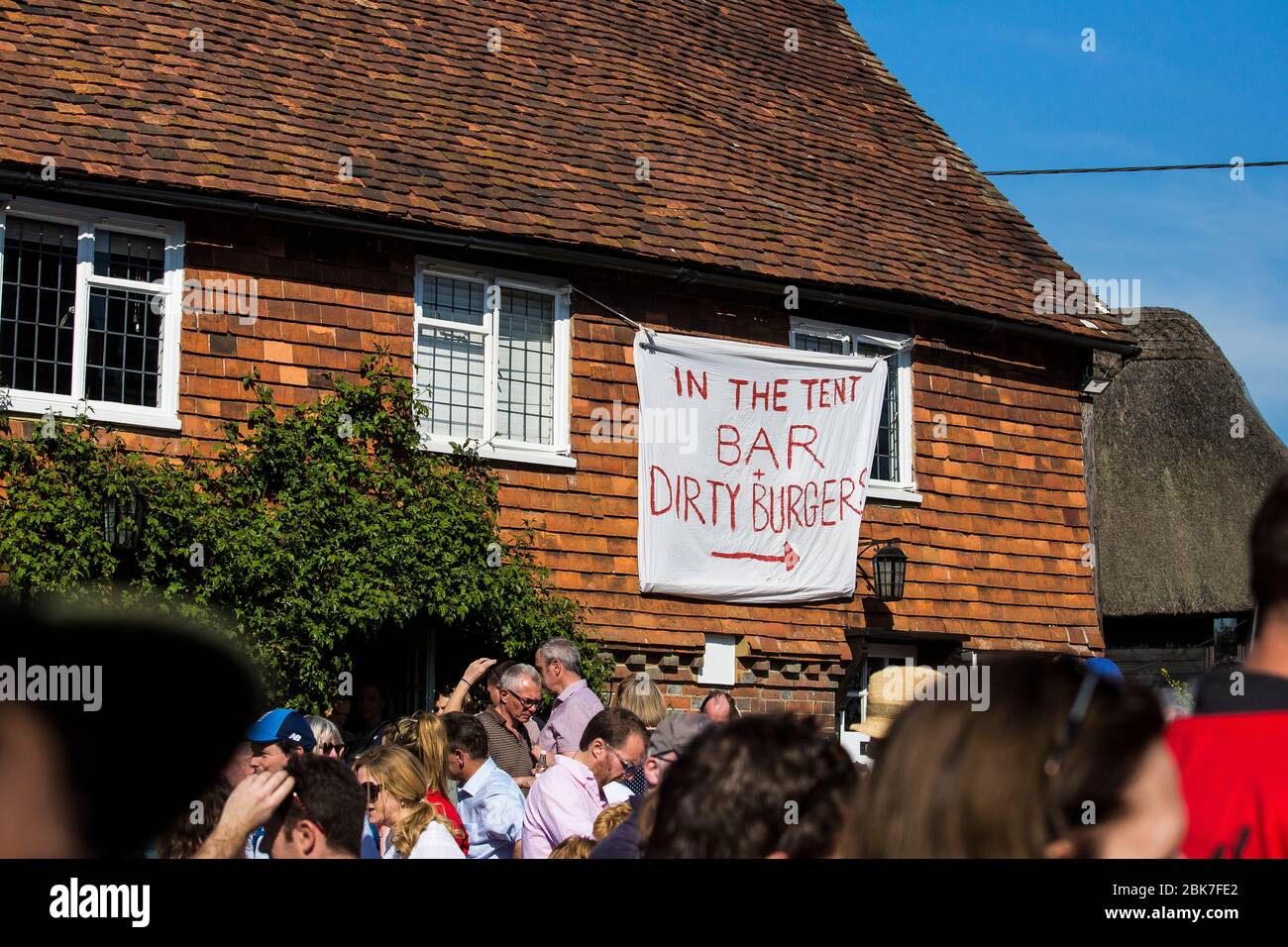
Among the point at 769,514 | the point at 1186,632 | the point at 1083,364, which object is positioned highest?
the point at 1083,364

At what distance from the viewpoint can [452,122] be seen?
13016 mm

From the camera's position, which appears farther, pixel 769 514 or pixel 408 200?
pixel 769 514

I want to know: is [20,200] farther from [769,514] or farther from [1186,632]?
[1186,632]

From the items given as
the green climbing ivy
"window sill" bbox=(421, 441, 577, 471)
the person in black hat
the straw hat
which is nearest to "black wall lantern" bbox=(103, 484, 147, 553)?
the green climbing ivy

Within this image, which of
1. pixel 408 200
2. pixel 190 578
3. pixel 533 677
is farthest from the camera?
pixel 408 200

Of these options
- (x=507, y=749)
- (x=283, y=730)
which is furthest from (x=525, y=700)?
(x=283, y=730)

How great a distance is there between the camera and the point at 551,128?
536 inches

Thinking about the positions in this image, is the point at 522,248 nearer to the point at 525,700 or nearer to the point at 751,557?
the point at 751,557

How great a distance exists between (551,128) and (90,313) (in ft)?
15.0

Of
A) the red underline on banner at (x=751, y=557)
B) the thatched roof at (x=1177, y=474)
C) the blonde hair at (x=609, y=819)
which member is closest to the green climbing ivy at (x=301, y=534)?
the red underline on banner at (x=751, y=557)

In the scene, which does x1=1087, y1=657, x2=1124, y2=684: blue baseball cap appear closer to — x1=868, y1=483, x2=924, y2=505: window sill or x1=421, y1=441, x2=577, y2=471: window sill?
x1=421, y1=441, x2=577, y2=471: window sill

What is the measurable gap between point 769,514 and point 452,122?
13.9 feet
